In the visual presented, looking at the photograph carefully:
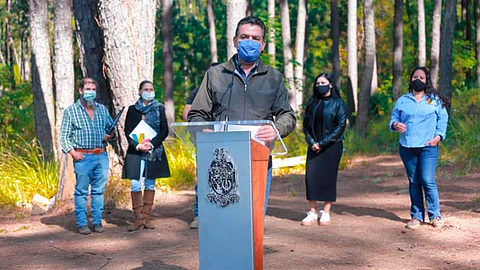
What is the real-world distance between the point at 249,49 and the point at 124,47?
6.49 metres

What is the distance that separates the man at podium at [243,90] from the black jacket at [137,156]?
4586 millimetres

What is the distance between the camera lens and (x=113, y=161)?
12148 millimetres

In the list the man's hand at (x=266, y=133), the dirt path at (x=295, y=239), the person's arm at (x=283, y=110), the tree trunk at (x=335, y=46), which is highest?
the tree trunk at (x=335, y=46)

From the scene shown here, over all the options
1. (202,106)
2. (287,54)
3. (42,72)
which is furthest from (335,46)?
(202,106)

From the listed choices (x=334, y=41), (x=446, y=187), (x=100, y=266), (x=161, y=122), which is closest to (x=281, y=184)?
(x=446, y=187)

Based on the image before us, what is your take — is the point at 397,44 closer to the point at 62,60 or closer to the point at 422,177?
the point at 62,60

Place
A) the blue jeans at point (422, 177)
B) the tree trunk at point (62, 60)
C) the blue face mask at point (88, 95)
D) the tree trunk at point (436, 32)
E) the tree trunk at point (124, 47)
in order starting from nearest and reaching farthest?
the blue jeans at point (422, 177) < the blue face mask at point (88, 95) < the tree trunk at point (124, 47) < the tree trunk at point (62, 60) < the tree trunk at point (436, 32)

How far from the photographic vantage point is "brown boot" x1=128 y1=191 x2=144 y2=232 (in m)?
10.3

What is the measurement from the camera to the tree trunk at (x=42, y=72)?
1700cm

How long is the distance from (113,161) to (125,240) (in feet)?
9.09

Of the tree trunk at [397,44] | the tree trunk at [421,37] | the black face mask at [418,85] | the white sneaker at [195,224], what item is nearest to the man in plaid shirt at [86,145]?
the white sneaker at [195,224]

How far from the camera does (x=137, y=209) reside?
10.3 m

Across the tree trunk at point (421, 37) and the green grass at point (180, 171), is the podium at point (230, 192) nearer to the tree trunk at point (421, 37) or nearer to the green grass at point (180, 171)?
the green grass at point (180, 171)

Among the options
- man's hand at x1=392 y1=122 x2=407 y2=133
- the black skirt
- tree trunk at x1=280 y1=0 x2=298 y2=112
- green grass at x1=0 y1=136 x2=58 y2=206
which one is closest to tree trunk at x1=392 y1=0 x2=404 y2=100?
tree trunk at x1=280 y1=0 x2=298 y2=112
